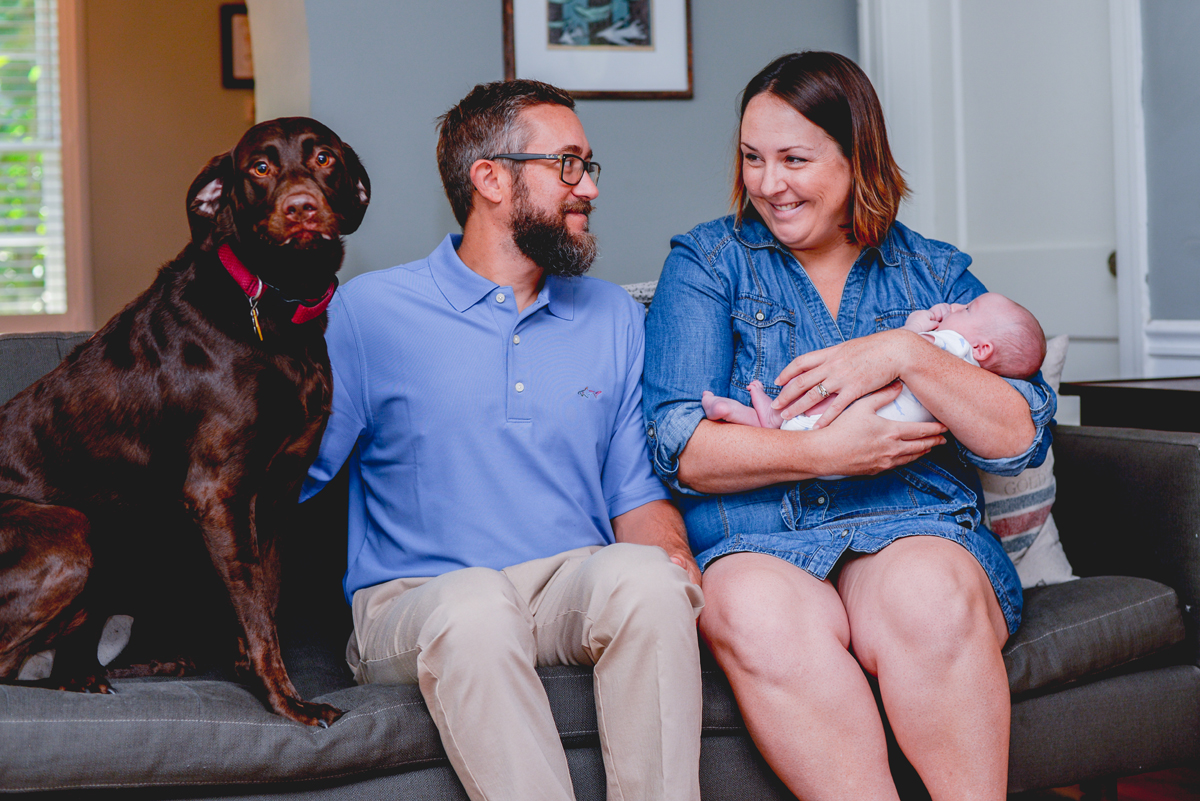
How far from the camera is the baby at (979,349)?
154cm

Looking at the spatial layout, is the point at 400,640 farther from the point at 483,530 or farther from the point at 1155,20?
the point at 1155,20

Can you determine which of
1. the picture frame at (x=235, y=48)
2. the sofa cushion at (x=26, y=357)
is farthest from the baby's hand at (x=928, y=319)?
the picture frame at (x=235, y=48)

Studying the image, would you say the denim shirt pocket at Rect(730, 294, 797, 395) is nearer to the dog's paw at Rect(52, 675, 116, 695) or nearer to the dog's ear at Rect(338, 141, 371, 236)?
the dog's ear at Rect(338, 141, 371, 236)

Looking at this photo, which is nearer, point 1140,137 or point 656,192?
point 1140,137

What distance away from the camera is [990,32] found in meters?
2.71

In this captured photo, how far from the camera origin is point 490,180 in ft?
5.74

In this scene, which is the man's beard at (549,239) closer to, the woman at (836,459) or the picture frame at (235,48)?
the woman at (836,459)

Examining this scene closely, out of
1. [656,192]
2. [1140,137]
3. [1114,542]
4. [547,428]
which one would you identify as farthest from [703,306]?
[1140,137]

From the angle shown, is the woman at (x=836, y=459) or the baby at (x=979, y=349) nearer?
the woman at (x=836, y=459)

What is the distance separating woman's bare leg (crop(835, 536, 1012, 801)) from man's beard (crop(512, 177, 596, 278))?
0.75 meters

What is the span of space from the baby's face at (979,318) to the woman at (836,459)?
96 millimetres

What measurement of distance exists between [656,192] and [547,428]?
1261 mm

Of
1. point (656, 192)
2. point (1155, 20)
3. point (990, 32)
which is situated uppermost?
point (990, 32)

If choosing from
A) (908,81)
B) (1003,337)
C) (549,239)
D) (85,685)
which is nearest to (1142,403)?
(1003,337)
